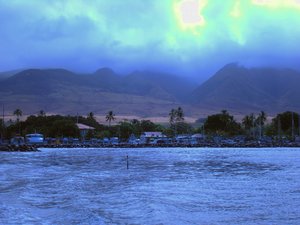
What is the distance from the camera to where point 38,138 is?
192 m

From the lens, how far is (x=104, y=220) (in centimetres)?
2225

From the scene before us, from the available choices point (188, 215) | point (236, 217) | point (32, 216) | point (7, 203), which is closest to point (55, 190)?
point (7, 203)

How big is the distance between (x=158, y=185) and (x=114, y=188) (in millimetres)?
3687

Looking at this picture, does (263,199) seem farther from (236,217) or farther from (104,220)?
(104,220)

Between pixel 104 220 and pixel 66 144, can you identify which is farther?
pixel 66 144

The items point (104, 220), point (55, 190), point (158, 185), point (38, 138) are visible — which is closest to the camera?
point (104, 220)

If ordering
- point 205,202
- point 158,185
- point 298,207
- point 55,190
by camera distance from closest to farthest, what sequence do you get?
point 298,207
point 205,202
point 55,190
point 158,185

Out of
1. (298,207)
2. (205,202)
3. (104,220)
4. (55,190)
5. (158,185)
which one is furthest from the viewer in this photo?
(158,185)

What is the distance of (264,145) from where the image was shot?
19912cm

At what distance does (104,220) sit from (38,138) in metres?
175

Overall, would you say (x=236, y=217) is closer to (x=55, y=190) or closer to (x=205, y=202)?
(x=205, y=202)

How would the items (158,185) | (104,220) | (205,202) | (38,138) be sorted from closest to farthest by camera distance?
(104,220), (205,202), (158,185), (38,138)

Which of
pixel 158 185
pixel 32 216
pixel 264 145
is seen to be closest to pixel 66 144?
pixel 264 145

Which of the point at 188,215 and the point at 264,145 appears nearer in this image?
the point at 188,215
